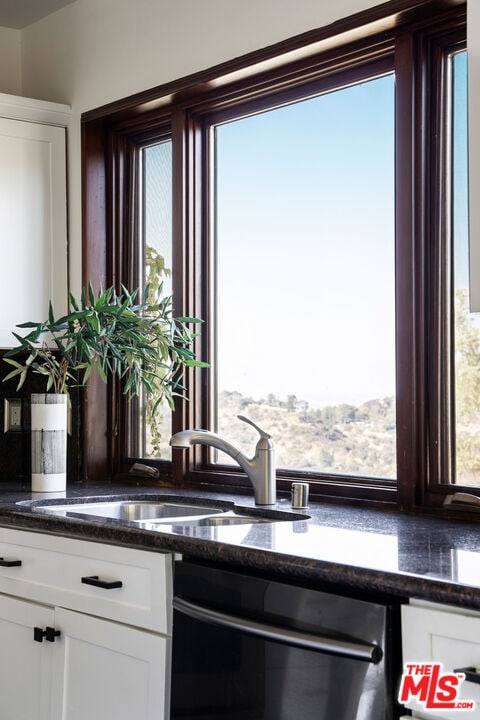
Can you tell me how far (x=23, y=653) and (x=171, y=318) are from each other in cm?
114

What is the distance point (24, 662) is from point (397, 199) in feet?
5.20

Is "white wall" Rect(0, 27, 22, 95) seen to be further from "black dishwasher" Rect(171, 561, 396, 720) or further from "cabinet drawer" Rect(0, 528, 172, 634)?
"black dishwasher" Rect(171, 561, 396, 720)

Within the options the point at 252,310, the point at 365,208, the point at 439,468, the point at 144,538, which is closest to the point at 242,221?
the point at 252,310

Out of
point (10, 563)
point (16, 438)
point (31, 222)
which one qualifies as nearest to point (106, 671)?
point (10, 563)

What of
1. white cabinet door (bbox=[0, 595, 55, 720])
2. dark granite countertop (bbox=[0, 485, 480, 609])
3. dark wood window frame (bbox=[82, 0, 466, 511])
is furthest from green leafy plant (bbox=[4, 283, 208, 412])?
white cabinet door (bbox=[0, 595, 55, 720])

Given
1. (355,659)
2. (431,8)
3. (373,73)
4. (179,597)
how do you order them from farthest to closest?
(373,73) < (431,8) < (179,597) < (355,659)

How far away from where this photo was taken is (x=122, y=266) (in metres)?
3.50

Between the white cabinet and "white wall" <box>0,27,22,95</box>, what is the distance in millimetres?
1955

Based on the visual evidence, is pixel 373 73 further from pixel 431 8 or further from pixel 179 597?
pixel 179 597


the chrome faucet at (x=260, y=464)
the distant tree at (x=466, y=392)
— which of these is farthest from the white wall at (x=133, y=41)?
the chrome faucet at (x=260, y=464)

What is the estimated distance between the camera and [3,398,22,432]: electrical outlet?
3.61 m

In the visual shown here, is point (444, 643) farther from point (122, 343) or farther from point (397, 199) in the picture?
point (122, 343)

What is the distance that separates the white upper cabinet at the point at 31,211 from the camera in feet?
11.0

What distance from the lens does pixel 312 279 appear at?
9.36 feet
